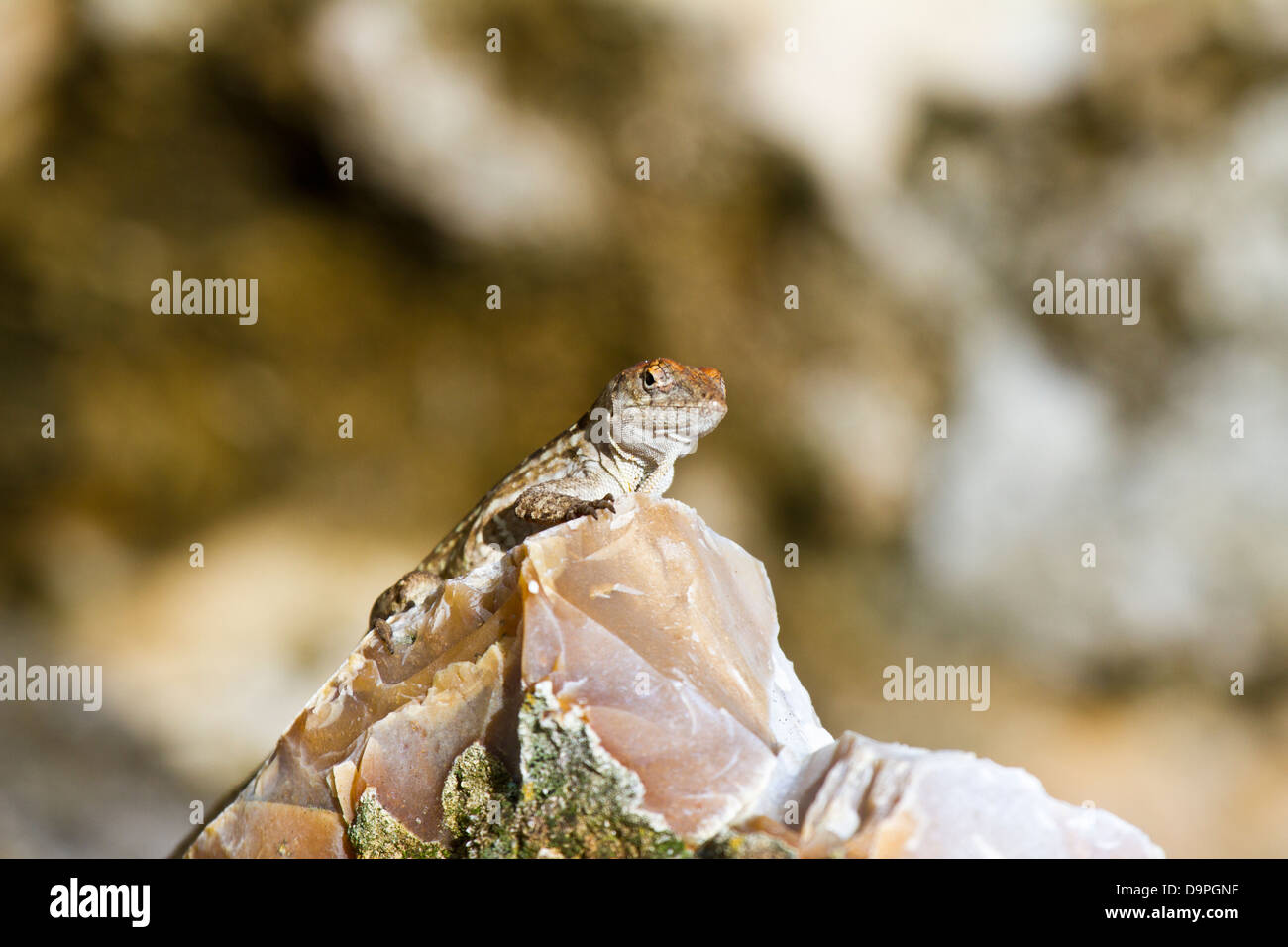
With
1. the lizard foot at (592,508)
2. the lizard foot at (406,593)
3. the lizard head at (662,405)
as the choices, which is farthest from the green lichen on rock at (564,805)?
the lizard head at (662,405)

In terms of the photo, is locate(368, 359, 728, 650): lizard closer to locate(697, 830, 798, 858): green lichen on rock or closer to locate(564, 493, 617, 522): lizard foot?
locate(564, 493, 617, 522): lizard foot

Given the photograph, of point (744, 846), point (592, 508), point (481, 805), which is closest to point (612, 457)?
point (592, 508)

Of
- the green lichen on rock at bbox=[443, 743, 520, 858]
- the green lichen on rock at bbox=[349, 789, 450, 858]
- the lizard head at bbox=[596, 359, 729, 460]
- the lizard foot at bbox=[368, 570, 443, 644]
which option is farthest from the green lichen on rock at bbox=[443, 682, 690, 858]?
the lizard head at bbox=[596, 359, 729, 460]

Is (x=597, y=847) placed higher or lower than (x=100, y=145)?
lower

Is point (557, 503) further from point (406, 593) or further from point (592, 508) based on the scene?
point (406, 593)

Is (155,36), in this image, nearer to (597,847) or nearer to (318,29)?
(318,29)

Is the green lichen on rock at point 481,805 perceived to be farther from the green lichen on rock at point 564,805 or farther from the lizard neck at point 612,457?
the lizard neck at point 612,457

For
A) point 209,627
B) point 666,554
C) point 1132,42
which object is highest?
point 1132,42

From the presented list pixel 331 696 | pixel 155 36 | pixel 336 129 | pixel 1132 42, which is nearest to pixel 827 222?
pixel 1132 42
